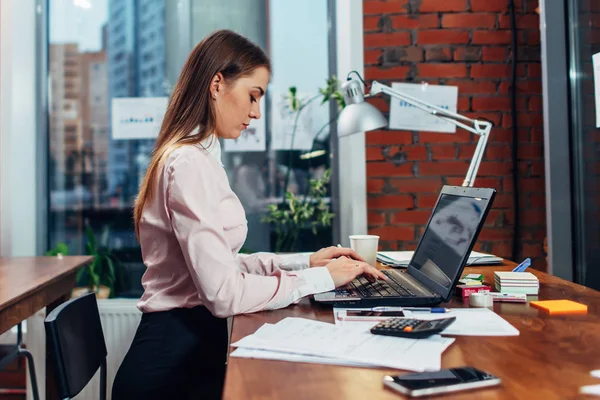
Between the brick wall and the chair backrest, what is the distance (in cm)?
149

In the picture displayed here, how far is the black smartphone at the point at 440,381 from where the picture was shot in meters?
0.73

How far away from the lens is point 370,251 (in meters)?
1.76

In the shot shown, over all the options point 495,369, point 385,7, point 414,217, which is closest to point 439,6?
point 385,7

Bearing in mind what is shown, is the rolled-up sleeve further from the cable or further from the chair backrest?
the cable

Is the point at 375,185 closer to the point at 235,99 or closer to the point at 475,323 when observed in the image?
the point at 235,99

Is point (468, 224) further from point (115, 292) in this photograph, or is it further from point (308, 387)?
point (115, 292)

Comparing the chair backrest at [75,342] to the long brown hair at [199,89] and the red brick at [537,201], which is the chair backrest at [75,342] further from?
the red brick at [537,201]

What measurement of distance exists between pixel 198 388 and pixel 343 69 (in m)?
1.90

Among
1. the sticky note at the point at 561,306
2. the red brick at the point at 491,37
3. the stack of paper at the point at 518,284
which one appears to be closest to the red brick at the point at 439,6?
the red brick at the point at 491,37

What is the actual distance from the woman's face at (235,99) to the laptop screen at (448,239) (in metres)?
0.57

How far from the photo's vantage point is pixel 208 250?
3.74 ft

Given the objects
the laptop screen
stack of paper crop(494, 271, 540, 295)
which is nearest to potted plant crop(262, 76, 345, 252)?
the laptop screen

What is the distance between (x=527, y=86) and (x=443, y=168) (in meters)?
0.53

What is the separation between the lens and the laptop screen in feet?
4.19
